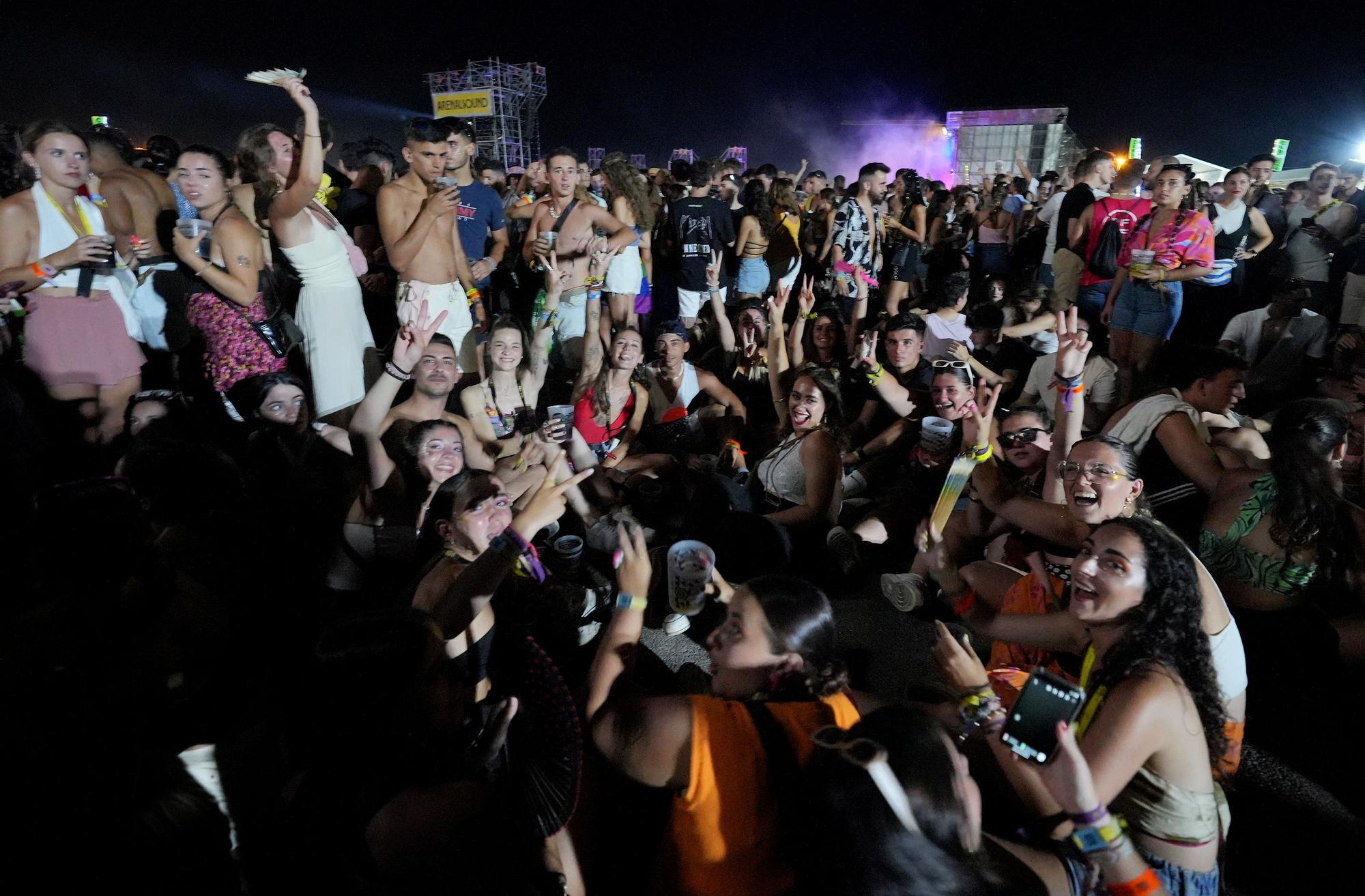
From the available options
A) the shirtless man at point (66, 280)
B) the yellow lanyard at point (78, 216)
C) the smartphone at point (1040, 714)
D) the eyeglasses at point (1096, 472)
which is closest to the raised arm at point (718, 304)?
the eyeglasses at point (1096, 472)

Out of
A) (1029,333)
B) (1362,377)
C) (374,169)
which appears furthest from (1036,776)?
(374,169)

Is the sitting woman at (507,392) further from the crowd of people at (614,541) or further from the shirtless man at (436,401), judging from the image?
the shirtless man at (436,401)

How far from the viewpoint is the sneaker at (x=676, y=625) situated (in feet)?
10.3

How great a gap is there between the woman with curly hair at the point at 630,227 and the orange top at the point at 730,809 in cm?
450

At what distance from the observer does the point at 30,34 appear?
63.9 ft

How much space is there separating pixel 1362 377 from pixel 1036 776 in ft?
11.1

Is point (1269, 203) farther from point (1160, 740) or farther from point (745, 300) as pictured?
point (1160, 740)

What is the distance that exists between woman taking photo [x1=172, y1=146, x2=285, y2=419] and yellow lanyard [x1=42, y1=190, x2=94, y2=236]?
1.23ft

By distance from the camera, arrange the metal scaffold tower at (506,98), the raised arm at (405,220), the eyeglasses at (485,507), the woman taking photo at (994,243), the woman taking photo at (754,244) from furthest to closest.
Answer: the metal scaffold tower at (506,98) < the woman taking photo at (994,243) < the woman taking photo at (754,244) < the raised arm at (405,220) < the eyeglasses at (485,507)

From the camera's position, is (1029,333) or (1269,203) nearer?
(1029,333)

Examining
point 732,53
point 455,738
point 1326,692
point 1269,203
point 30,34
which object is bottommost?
point 1326,692

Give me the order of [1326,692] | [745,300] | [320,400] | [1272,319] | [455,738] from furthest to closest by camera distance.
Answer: [745,300] < [1272,319] < [320,400] < [1326,692] < [455,738]

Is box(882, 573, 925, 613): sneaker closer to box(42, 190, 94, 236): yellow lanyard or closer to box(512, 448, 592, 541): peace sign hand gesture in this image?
box(512, 448, 592, 541): peace sign hand gesture

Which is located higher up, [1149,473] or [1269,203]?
[1269,203]
